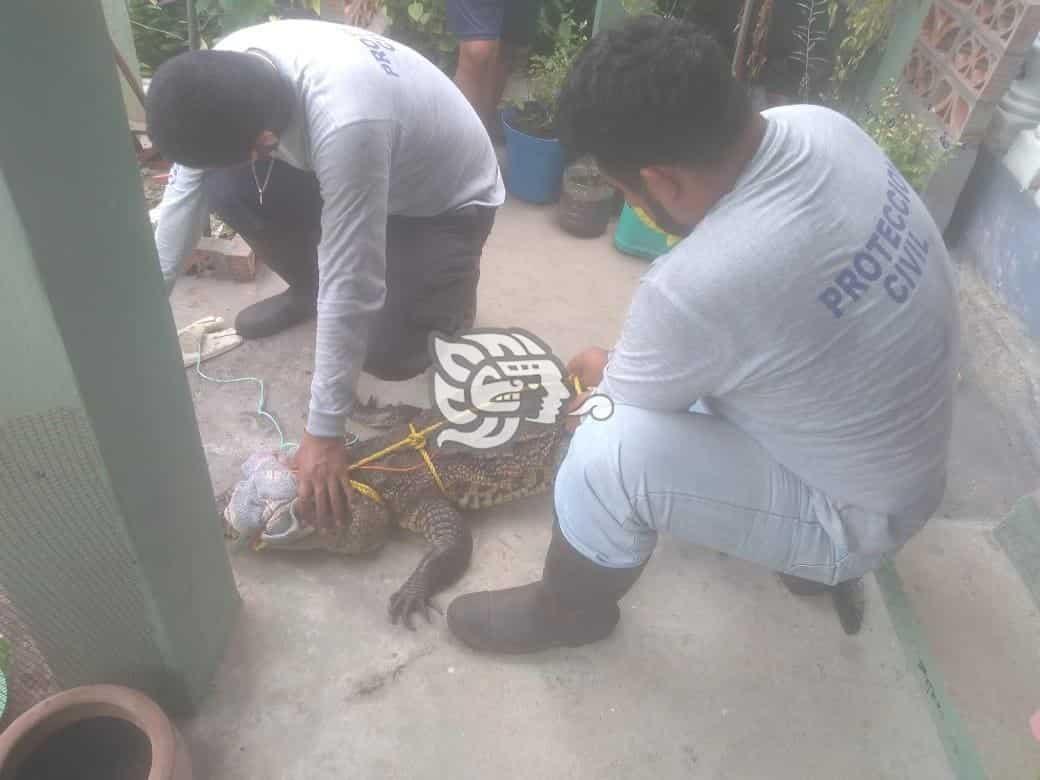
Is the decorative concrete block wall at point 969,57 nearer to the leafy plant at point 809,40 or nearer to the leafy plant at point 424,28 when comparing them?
the leafy plant at point 809,40

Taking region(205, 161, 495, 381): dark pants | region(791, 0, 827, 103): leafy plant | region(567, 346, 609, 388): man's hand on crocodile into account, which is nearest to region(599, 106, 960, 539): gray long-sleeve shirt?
region(567, 346, 609, 388): man's hand on crocodile

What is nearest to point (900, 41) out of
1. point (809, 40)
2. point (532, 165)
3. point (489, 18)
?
point (809, 40)

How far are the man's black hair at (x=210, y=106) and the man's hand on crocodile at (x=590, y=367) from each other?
1025mm

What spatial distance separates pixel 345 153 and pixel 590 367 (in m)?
0.87

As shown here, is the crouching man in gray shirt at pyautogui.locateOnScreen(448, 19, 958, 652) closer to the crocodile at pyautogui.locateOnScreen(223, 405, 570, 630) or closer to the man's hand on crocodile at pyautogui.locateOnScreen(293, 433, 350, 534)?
the crocodile at pyautogui.locateOnScreen(223, 405, 570, 630)

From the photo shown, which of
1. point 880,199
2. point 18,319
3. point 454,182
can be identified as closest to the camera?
point 18,319

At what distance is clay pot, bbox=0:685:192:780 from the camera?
1.52m

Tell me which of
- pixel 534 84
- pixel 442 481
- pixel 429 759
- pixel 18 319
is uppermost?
pixel 18 319

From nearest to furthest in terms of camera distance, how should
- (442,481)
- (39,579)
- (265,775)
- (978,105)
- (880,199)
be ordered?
(880,199) → (39,579) → (265,775) → (442,481) → (978,105)

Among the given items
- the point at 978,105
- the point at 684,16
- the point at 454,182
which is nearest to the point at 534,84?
the point at 684,16

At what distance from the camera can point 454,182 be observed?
2.49 metres

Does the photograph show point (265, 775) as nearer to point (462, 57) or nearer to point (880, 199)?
point (880, 199)

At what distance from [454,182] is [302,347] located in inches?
36.0

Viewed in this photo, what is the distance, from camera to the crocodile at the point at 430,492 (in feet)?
7.08
